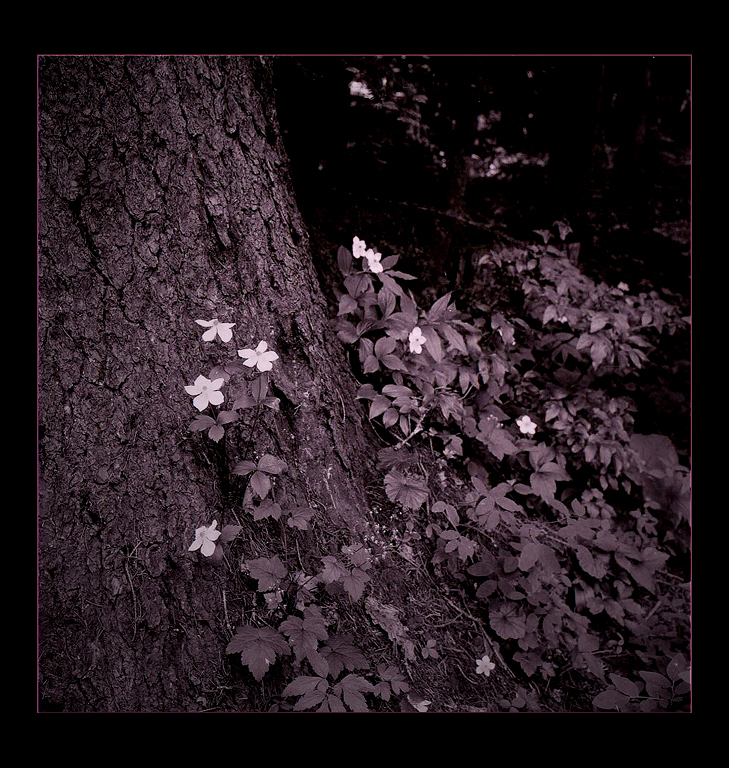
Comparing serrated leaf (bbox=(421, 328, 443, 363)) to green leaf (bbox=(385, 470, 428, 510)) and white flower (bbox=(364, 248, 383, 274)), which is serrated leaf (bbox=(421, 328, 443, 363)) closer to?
white flower (bbox=(364, 248, 383, 274))

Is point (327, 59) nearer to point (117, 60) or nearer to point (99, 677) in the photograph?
point (117, 60)

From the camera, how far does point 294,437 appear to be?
1.87 metres

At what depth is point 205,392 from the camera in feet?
5.39

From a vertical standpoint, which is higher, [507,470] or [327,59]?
[327,59]

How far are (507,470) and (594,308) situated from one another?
0.98 meters

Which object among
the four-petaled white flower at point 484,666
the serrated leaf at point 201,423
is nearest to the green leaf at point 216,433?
the serrated leaf at point 201,423

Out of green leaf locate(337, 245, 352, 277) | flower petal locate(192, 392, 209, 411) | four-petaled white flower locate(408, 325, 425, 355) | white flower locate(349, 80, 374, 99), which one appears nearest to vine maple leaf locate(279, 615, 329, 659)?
flower petal locate(192, 392, 209, 411)

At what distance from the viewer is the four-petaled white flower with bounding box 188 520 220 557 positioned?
164 centimetres

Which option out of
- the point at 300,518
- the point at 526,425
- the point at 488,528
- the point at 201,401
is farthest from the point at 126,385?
the point at 526,425

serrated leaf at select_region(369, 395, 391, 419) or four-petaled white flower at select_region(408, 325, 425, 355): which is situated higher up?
four-petaled white flower at select_region(408, 325, 425, 355)

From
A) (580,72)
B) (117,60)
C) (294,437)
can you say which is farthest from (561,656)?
(580,72)

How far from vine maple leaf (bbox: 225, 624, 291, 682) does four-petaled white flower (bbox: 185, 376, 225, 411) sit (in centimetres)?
74

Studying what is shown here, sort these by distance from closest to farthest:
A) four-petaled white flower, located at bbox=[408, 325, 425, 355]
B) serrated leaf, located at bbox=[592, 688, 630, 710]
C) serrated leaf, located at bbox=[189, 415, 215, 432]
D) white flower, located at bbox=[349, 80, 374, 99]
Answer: serrated leaf, located at bbox=[189, 415, 215, 432] → serrated leaf, located at bbox=[592, 688, 630, 710] → four-petaled white flower, located at bbox=[408, 325, 425, 355] → white flower, located at bbox=[349, 80, 374, 99]

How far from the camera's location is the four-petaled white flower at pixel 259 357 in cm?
168
